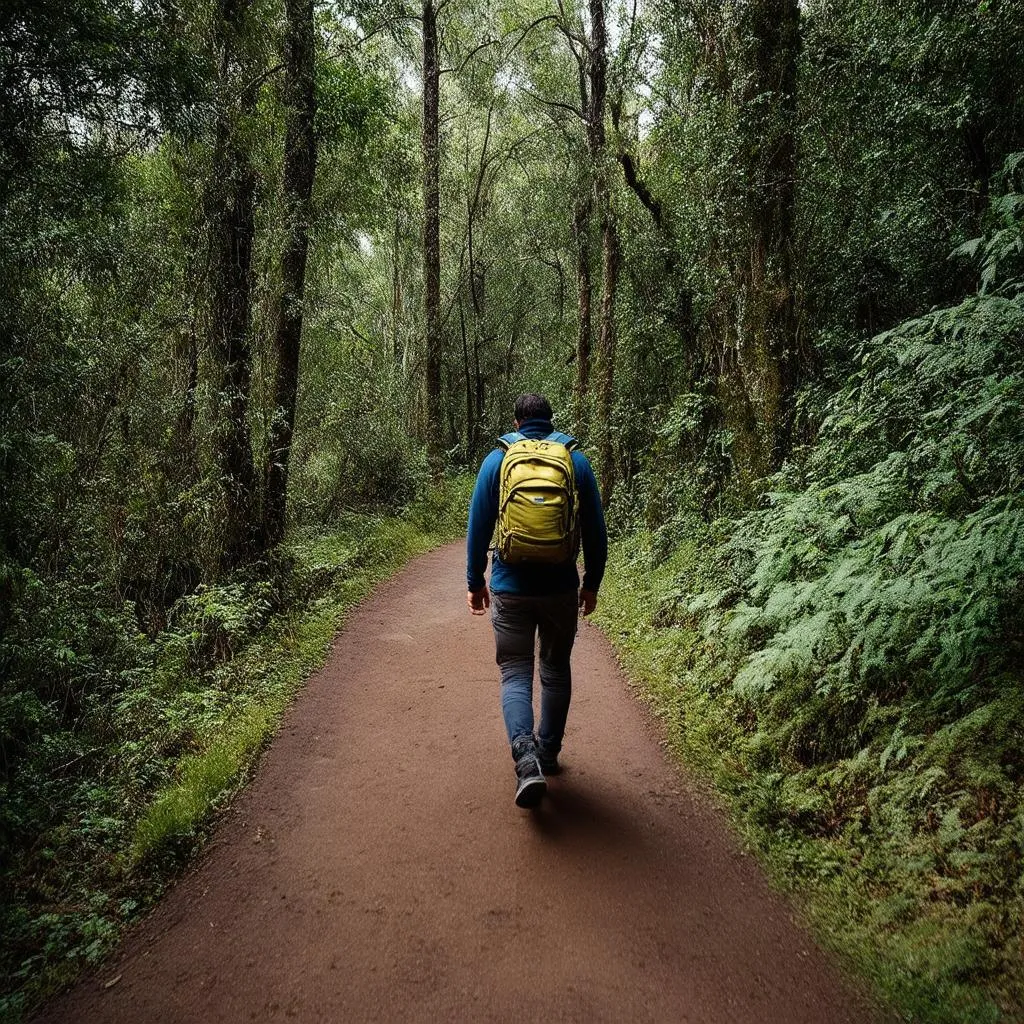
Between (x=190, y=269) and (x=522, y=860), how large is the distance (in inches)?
291

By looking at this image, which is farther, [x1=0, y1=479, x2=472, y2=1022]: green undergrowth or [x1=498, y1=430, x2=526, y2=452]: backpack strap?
[x1=498, y1=430, x2=526, y2=452]: backpack strap

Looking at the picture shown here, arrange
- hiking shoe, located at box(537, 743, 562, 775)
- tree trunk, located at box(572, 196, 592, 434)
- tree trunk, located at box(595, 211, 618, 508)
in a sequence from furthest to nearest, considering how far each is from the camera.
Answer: tree trunk, located at box(572, 196, 592, 434) → tree trunk, located at box(595, 211, 618, 508) → hiking shoe, located at box(537, 743, 562, 775)

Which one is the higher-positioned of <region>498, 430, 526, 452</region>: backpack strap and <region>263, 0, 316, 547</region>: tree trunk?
<region>263, 0, 316, 547</region>: tree trunk

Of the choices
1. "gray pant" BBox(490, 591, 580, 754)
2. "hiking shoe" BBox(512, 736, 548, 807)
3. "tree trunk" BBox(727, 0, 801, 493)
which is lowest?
"hiking shoe" BBox(512, 736, 548, 807)

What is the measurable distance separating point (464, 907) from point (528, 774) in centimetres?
73

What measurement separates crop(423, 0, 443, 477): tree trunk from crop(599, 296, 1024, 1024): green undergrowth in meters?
11.7

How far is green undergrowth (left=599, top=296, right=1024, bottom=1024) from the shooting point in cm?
271

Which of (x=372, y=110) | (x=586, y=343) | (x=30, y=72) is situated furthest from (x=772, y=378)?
Answer: (x=586, y=343)

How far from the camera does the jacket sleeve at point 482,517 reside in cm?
372

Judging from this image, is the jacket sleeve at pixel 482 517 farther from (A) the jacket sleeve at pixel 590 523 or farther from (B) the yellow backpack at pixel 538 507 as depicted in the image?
(A) the jacket sleeve at pixel 590 523

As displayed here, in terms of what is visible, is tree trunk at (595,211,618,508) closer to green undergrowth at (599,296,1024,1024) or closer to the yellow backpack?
green undergrowth at (599,296,1024,1024)

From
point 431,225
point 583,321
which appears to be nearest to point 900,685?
point 583,321

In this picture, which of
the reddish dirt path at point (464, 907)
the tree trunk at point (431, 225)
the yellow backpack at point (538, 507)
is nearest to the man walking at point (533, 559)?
the yellow backpack at point (538, 507)

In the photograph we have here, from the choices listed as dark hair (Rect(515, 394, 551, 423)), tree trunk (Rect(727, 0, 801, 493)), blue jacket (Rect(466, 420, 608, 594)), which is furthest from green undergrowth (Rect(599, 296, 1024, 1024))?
dark hair (Rect(515, 394, 551, 423))
